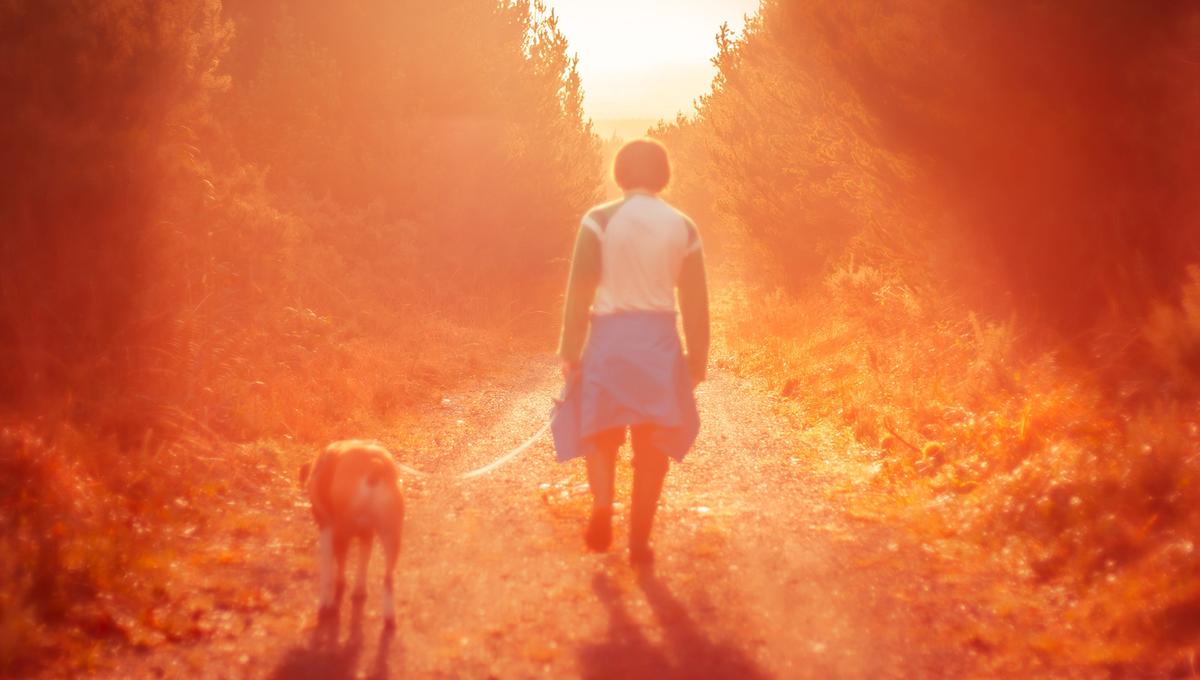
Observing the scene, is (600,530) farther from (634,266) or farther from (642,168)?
(642,168)

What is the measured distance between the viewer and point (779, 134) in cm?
1939

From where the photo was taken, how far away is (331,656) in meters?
4.33

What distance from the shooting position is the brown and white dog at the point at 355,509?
180 inches

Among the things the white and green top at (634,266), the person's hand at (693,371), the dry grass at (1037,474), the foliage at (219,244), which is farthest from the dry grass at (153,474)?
the dry grass at (1037,474)

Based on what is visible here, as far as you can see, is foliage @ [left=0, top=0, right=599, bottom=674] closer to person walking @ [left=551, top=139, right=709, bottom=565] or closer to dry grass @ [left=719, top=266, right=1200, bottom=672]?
person walking @ [left=551, top=139, right=709, bottom=565]

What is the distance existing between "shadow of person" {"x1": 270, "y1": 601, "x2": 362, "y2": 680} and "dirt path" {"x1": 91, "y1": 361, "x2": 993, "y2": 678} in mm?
11

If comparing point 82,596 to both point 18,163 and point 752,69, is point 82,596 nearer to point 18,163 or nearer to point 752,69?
point 18,163

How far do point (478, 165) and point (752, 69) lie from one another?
6.64 m

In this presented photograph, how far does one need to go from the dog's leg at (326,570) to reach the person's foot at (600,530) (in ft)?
4.87

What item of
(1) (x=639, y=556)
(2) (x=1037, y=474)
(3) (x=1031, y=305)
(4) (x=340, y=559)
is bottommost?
(1) (x=639, y=556)

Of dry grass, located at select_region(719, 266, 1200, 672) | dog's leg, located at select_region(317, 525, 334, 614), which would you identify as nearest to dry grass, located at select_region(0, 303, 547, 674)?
dog's leg, located at select_region(317, 525, 334, 614)

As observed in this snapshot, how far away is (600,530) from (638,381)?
92cm

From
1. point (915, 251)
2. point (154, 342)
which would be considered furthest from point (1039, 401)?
point (154, 342)

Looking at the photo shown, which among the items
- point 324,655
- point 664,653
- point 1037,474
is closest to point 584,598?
point 664,653
